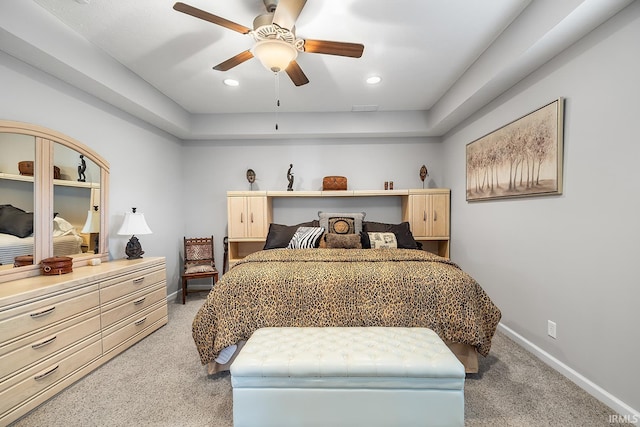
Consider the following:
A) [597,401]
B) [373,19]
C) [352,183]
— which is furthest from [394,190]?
[597,401]

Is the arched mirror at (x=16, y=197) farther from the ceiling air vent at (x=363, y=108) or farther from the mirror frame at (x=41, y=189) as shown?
the ceiling air vent at (x=363, y=108)

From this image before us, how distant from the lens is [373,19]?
6.61 ft

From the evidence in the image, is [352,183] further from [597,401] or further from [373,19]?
[597,401]

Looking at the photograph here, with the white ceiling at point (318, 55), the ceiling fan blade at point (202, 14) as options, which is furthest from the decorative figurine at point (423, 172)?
the ceiling fan blade at point (202, 14)

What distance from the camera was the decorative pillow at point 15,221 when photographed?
1.90 m

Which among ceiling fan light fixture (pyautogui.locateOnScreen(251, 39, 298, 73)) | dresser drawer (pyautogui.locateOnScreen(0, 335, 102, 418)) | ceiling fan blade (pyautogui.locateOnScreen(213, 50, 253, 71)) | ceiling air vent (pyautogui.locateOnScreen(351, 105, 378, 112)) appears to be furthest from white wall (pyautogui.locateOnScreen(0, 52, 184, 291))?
ceiling air vent (pyautogui.locateOnScreen(351, 105, 378, 112))

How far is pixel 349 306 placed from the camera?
1927 millimetres

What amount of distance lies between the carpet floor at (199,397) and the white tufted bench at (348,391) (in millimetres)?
364

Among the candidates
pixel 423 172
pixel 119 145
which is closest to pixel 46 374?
pixel 119 145

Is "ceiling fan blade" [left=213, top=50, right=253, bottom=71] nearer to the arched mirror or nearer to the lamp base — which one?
the arched mirror

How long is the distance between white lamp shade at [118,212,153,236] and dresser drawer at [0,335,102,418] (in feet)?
3.39

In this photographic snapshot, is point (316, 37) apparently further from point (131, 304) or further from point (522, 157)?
point (131, 304)

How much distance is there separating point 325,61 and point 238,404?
2.71 metres

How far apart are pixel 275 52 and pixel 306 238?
2.05 meters
